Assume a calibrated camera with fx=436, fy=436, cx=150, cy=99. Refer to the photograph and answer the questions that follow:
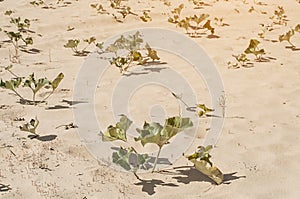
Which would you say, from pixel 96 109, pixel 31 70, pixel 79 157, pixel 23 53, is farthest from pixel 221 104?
pixel 23 53

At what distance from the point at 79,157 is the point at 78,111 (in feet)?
3.16

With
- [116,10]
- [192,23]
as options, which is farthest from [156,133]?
[116,10]

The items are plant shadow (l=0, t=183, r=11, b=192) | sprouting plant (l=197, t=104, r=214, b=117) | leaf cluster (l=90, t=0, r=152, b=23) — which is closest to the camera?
plant shadow (l=0, t=183, r=11, b=192)

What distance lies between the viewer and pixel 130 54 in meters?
6.22

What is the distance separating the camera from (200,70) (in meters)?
5.75

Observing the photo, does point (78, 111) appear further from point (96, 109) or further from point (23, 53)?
point (23, 53)

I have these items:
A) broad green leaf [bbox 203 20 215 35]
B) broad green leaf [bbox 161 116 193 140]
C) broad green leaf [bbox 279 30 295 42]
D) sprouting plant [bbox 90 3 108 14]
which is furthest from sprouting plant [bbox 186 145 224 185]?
sprouting plant [bbox 90 3 108 14]

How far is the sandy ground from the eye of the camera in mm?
3197

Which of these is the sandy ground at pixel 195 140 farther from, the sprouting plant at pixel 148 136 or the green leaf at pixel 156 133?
the green leaf at pixel 156 133

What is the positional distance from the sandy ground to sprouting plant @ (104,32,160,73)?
0.54ft

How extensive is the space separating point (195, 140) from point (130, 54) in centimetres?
264

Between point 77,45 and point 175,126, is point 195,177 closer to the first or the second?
point 175,126

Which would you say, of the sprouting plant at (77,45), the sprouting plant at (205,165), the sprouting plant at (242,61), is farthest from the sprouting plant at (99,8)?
the sprouting plant at (205,165)

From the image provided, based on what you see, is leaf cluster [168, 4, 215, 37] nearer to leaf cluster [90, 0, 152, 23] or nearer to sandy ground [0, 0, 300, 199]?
sandy ground [0, 0, 300, 199]
